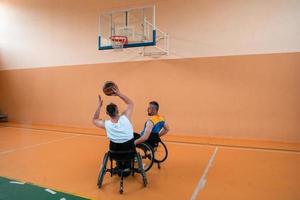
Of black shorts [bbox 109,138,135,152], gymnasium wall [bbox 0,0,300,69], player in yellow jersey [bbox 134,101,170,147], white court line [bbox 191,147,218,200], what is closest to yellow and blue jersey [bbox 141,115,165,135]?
player in yellow jersey [bbox 134,101,170,147]

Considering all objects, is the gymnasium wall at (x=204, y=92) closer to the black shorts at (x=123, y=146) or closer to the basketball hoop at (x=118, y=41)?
the basketball hoop at (x=118, y=41)

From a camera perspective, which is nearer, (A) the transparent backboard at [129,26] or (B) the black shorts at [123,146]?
(B) the black shorts at [123,146]

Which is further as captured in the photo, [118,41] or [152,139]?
[118,41]

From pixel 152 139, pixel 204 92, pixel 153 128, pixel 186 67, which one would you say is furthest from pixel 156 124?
pixel 186 67

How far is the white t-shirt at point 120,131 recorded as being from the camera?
2852mm

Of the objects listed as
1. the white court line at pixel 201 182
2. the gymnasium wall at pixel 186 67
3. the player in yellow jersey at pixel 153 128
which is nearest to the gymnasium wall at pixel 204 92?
the gymnasium wall at pixel 186 67

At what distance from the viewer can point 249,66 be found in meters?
5.63

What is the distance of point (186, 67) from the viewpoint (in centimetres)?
618

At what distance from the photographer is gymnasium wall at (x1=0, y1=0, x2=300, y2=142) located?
5.41 metres

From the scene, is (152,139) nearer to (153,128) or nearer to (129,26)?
(153,128)

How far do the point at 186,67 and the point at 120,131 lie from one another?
3766mm

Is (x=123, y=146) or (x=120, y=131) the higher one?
(x=120, y=131)

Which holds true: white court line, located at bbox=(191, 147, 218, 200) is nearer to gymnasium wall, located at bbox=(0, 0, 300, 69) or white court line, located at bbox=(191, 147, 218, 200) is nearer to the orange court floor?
the orange court floor

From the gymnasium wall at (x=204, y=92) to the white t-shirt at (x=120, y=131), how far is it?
11.5 feet
